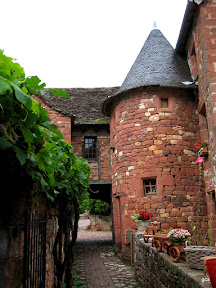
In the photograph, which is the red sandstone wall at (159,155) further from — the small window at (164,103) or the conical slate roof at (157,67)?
the conical slate roof at (157,67)

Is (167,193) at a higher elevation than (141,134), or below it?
below

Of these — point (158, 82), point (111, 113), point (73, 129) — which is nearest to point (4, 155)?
point (158, 82)

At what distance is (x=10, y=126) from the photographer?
1.90m

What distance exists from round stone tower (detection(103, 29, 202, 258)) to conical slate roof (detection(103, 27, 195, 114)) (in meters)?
0.03

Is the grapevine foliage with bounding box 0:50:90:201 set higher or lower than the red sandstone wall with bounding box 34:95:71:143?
lower

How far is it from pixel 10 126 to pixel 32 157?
29 centimetres

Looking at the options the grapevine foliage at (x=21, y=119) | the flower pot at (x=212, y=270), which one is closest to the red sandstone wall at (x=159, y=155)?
the flower pot at (x=212, y=270)

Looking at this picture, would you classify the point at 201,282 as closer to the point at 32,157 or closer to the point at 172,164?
the point at 32,157

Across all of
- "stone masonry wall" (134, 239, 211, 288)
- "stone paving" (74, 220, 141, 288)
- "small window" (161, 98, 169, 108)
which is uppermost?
"small window" (161, 98, 169, 108)

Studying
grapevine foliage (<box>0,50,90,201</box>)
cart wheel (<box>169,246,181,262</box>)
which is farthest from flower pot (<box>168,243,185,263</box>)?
grapevine foliage (<box>0,50,90,201</box>)

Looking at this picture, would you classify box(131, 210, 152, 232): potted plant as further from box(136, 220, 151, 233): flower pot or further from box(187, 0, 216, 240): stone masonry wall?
box(187, 0, 216, 240): stone masonry wall

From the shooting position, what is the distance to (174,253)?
177 inches

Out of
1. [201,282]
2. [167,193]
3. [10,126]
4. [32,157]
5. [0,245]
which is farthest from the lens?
[167,193]

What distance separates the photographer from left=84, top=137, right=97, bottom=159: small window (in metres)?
13.4
